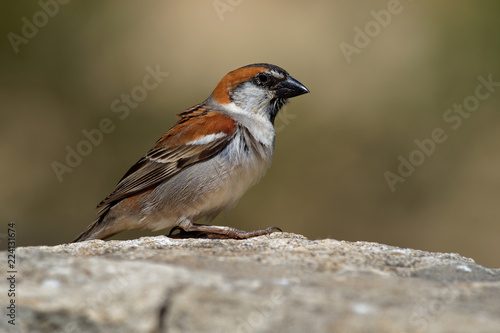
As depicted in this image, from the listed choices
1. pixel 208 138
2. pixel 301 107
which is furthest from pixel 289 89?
pixel 301 107

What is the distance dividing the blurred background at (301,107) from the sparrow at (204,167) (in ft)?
6.49

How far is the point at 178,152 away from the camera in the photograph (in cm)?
505

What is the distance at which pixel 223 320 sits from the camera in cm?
235

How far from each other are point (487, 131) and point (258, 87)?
3.41 meters

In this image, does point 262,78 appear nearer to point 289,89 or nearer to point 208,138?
point 289,89

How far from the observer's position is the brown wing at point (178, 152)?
4918 mm

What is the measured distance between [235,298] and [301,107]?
531cm

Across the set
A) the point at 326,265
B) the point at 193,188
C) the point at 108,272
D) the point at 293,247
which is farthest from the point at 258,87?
the point at 108,272

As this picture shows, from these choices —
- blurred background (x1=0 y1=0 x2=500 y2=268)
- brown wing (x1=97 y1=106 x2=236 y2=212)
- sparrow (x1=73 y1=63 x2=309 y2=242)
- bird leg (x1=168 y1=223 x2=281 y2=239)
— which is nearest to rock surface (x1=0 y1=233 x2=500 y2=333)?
bird leg (x1=168 y1=223 x2=281 y2=239)

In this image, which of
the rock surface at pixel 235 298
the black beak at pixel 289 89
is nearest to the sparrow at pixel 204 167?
the black beak at pixel 289 89

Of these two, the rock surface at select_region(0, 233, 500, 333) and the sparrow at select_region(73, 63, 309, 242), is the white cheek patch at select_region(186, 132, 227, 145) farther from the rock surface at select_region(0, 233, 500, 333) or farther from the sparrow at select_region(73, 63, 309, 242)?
the rock surface at select_region(0, 233, 500, 333)

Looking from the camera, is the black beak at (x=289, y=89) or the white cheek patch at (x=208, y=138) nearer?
the white cheek patch at (x=208, y=138)

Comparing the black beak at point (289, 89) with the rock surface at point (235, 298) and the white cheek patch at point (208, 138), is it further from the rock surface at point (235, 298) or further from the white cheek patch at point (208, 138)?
the rock surface at point (235, 298)

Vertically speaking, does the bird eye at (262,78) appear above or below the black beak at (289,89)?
above
